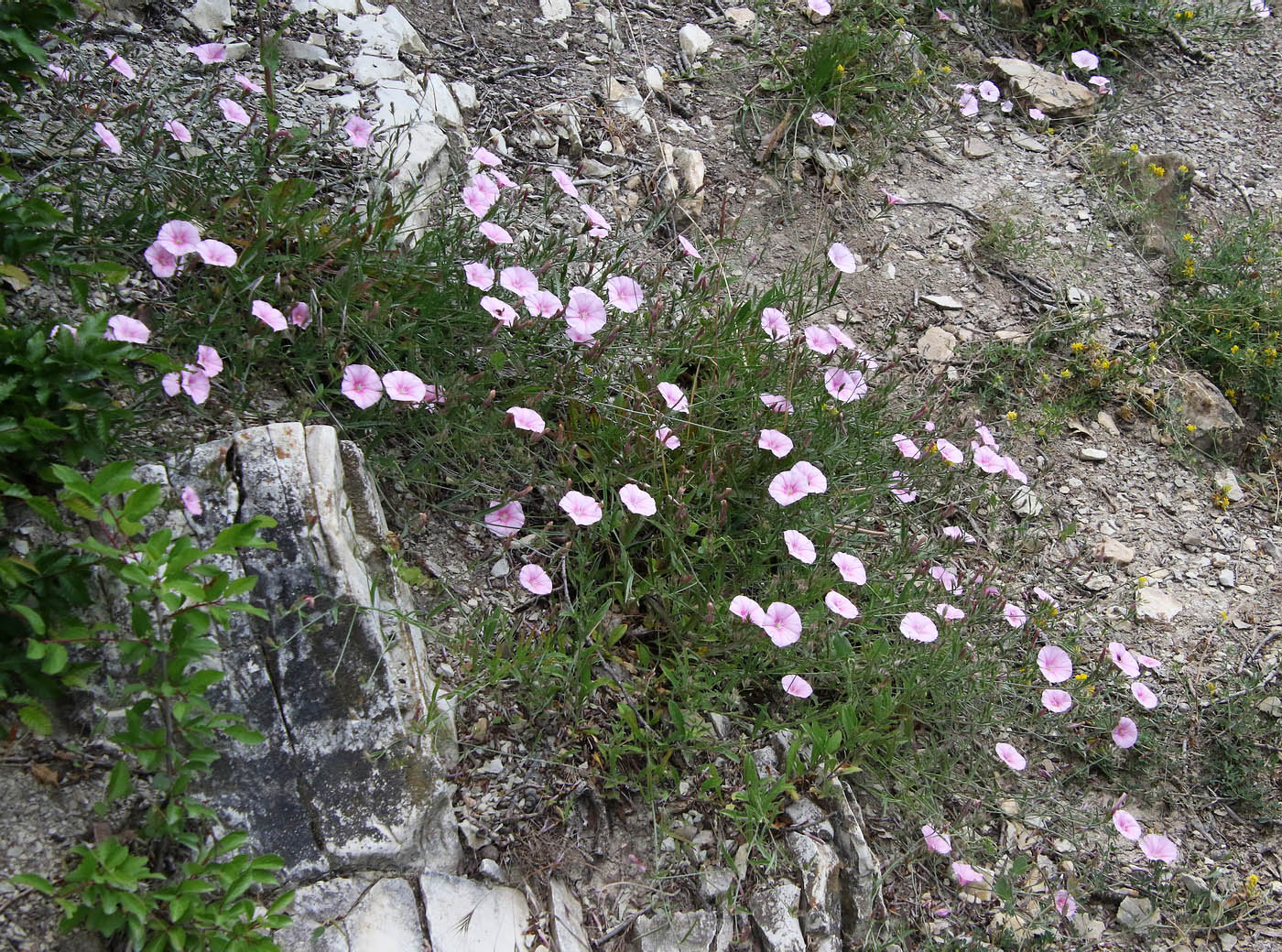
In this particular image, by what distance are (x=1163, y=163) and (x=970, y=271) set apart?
1.17m

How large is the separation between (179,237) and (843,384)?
190cm

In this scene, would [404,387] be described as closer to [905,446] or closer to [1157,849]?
[905,446]

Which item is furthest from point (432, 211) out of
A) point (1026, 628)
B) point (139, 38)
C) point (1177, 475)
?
point (1177, 475)

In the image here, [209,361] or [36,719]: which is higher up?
[209,361]

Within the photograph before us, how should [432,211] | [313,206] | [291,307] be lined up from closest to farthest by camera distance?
[291,307]
[313,206]
[432,211]

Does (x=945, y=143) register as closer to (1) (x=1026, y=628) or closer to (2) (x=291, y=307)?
(1) (x=1026, y=628)

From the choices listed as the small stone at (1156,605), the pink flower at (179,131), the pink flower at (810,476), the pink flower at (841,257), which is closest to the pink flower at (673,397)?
the pink flower at (810,476)

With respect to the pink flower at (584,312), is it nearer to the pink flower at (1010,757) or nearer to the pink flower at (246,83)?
the pink flower at (246,83)

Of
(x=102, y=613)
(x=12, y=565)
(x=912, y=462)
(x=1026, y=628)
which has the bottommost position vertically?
(x=1026, y=628)

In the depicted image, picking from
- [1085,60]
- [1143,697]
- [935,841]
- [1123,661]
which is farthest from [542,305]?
[1085,60]

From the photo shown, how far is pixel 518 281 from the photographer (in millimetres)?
2641

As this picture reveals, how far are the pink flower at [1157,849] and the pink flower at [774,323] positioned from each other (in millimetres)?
1752

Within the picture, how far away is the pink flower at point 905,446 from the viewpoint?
9.56 feet

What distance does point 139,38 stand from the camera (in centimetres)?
299
